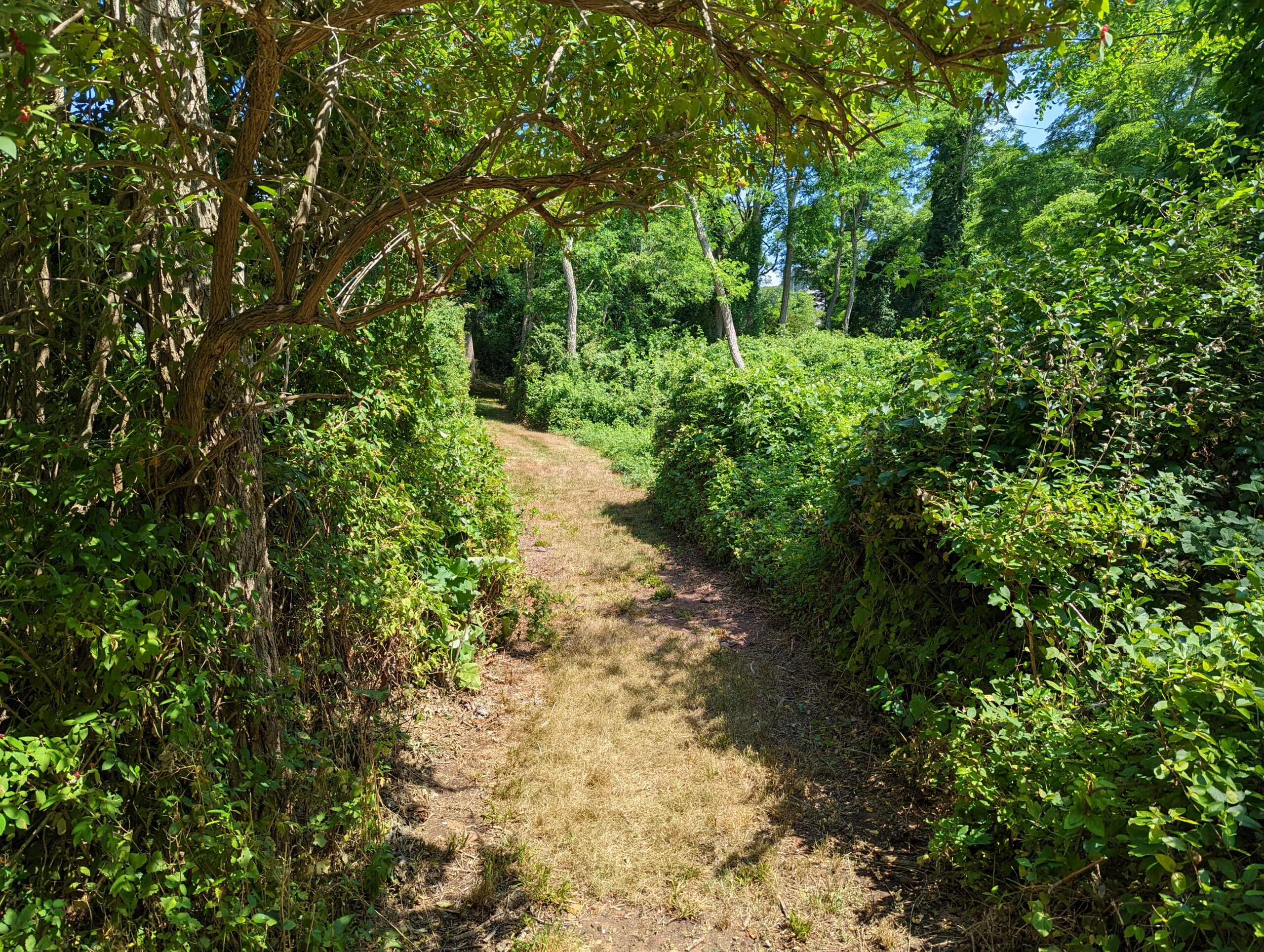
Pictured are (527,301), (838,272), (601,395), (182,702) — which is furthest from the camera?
(838,272)

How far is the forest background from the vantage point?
1.98 metres

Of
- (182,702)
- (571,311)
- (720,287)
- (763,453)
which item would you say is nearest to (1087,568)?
(182,702)

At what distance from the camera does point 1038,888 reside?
7.89 ft

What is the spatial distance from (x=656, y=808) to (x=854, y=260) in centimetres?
3193

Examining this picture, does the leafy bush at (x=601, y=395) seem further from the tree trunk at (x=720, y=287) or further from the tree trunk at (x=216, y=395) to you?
the tree trunk at (x=216, y=395)

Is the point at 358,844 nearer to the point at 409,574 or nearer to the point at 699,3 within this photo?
the point at 409,574

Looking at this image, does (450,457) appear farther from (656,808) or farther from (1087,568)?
(1087,568)

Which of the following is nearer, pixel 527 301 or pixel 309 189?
pixel 309 189

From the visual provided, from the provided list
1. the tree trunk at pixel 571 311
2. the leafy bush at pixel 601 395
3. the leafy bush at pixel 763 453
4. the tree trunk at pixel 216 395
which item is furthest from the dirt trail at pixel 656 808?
the tree trunk at pixel 571 311

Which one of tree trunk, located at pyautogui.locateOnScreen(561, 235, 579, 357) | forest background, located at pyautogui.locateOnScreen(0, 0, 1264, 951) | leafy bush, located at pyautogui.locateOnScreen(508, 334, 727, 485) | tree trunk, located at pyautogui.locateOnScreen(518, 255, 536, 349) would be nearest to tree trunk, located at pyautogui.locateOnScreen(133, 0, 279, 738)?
forest background, located at pyautogui.locateOnScreen(0, 0, 1264, 951)

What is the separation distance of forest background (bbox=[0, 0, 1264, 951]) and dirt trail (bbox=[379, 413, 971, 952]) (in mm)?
304

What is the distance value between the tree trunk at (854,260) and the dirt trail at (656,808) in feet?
89.8

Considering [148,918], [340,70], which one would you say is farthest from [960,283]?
[148,918]

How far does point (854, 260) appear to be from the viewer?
102 ft
